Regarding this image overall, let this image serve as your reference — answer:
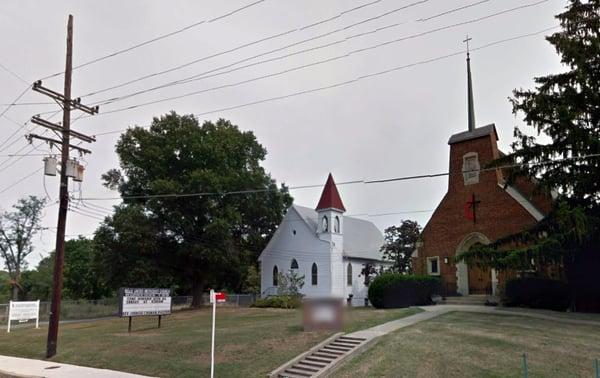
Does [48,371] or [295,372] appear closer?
[295,372]

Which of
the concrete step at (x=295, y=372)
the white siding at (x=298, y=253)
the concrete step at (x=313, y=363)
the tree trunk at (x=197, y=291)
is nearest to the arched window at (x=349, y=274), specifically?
the white siding at (x=298, y=253)

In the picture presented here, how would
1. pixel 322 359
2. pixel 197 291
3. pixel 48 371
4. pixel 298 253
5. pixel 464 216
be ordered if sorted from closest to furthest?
pixel 322 359, pixel 48 371, pixel 464 216, pixel 298 253, pixel 197 291

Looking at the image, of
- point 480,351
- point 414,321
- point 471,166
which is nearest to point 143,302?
point 414,321

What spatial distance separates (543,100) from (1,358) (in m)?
24.1

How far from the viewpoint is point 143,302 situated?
23.3m

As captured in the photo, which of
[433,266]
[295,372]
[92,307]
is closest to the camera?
[295,372]

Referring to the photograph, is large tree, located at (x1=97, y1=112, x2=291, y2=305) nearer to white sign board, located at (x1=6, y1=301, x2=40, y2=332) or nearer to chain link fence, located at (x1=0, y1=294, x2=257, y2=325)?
chain link fence, located at (x1=0, y1=294, x2=257, y2=325)

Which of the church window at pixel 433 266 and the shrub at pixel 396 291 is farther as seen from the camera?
the church window at pixel 433 266

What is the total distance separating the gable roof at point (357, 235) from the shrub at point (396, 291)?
1151cm

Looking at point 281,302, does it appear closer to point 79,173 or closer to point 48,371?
point 79,173

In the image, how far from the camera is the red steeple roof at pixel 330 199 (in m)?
38.1

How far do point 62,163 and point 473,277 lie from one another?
22.8 meters

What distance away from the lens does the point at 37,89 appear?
63.2 ft

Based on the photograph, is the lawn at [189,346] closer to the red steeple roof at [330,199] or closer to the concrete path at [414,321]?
the concrete path at [414,321]
